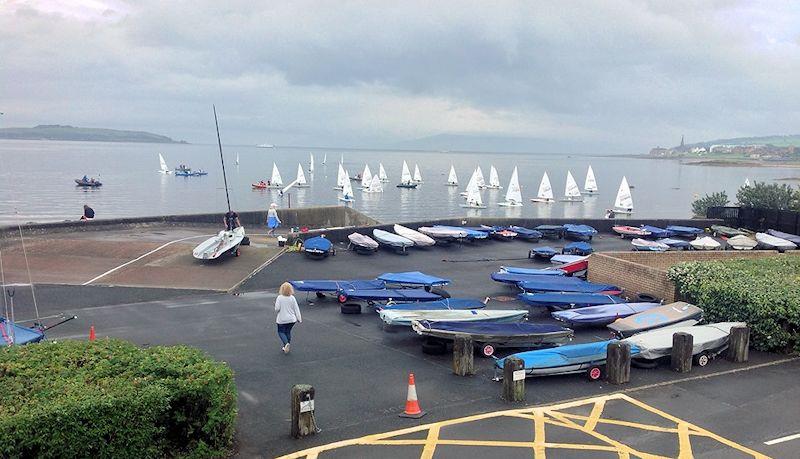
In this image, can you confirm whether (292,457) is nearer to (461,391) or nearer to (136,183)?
(461,391)

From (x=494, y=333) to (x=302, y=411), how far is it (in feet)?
19.8

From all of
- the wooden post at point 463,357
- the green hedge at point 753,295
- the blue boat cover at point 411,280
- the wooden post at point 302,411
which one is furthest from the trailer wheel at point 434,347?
the green hedge at point 753,295

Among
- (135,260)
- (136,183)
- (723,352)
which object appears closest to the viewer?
(723,352)

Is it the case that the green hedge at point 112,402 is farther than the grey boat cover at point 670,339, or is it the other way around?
the grey boat cover at point 670,339

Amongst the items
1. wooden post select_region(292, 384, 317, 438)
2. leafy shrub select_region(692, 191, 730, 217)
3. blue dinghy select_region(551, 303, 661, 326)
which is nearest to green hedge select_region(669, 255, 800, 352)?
blue dinghy select_region(551, 303, 661, 326)

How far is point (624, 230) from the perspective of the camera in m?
38.3

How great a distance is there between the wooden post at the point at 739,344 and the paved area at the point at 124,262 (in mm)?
15384

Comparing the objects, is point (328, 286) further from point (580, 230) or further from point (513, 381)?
point (580, 230)

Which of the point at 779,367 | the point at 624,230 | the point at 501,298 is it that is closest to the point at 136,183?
the point at 624,230

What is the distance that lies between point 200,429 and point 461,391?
5.26m

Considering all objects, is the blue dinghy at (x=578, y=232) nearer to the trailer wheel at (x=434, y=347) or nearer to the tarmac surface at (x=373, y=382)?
the tarmac surface at (x=373, y=382)

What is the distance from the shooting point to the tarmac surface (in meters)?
10.2

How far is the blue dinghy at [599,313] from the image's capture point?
57.8 feet

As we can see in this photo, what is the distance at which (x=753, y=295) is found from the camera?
15.8 metres
